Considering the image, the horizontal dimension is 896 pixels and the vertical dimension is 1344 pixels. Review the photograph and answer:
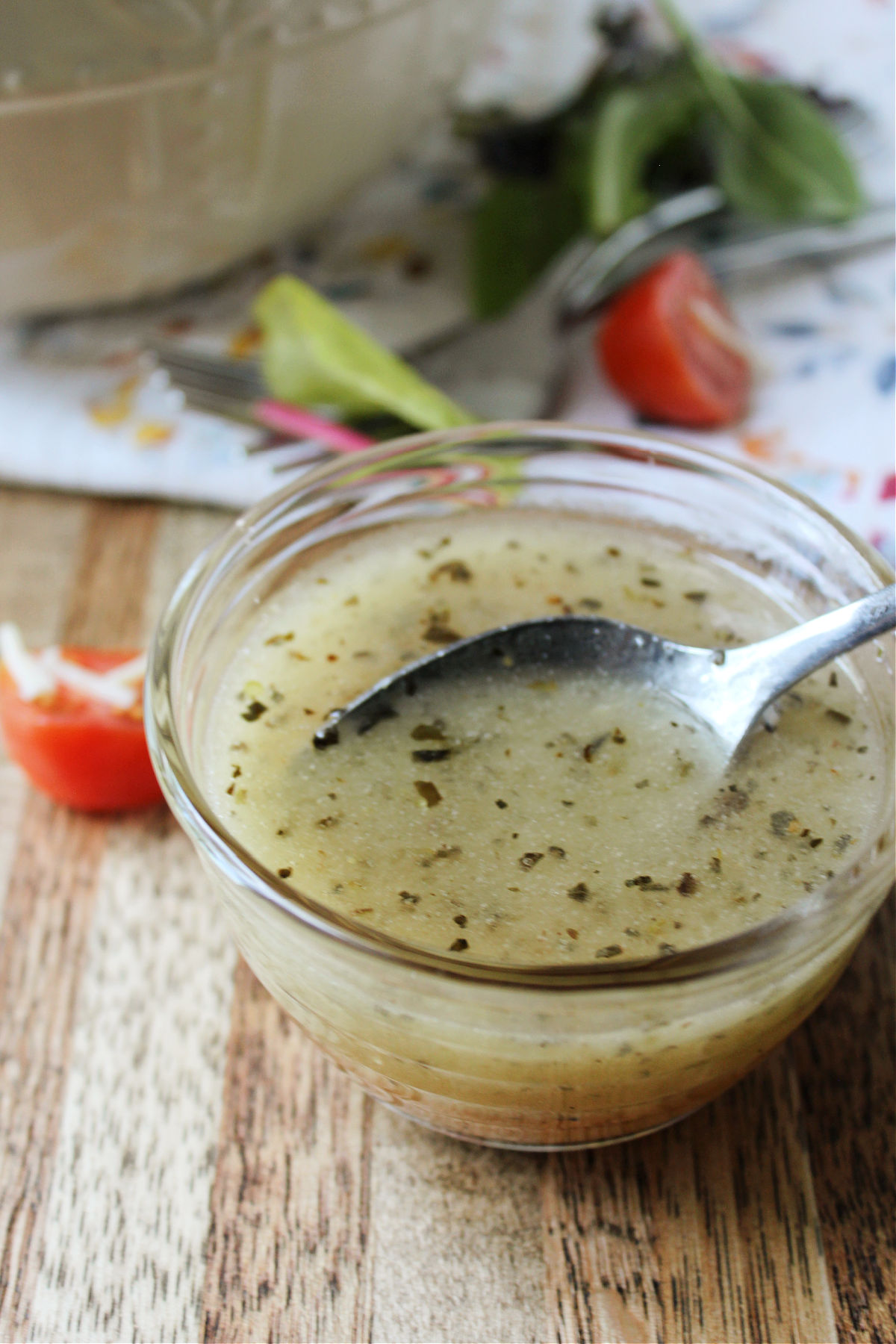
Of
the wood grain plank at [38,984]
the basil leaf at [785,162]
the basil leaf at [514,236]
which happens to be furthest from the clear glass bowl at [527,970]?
the basil leaf at [785,162]

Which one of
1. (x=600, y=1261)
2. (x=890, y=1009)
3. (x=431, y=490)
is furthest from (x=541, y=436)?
(x=600, y=1261)

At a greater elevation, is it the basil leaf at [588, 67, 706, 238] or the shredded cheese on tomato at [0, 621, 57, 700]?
the basil leaf at [588, 67, 706, 238]

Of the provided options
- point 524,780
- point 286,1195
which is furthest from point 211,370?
point 286,1195

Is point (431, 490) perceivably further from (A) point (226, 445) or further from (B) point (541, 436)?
(A) point (226, 445)

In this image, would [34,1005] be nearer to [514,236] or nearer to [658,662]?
[658,662]

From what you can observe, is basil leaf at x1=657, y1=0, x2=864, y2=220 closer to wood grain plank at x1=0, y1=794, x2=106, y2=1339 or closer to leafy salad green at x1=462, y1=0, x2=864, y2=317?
leafy salad green at x1=462, y1=0, x2=864, y2=317

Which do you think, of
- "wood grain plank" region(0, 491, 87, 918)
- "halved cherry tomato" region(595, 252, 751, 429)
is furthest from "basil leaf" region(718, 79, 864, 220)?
"wood grain plank" region(0, 491, 87, 918)
